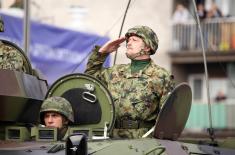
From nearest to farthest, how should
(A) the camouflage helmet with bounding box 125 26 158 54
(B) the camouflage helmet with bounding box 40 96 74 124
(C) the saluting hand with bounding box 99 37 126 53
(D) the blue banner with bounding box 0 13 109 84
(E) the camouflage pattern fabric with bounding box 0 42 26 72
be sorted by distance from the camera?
(B) the camouflage helmet with bounding box 40 96 74 124 < (E) the camouflage pattern fabric with bounding box 0 42 26 72 < (A) the camouflage helmet with bounding box 125 26 158 54 < (C) the saluting hand with bounding box 99 37 126 53 < (D) the blue banner with bounding box 0 13 109 84

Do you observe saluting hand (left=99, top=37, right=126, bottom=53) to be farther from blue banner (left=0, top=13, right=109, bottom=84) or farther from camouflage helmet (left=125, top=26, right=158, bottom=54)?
blue banner (left=0, top=13, right=109, bottom=84)

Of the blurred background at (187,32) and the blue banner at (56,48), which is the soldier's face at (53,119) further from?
the blurred background at (187,32)

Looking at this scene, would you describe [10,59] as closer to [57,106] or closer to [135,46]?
[57,106]

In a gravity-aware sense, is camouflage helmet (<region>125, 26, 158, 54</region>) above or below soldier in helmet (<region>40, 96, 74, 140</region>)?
above

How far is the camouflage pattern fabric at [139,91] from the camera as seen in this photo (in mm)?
10844

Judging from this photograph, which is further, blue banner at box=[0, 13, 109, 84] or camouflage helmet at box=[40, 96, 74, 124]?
blue banner at box=[0, 13, 109, 84]

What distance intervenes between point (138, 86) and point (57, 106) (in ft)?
3.79

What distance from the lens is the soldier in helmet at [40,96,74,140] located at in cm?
1012

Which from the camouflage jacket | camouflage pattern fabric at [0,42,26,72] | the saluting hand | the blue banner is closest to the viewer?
camouflage pattern fabric at [0,42,26,72]

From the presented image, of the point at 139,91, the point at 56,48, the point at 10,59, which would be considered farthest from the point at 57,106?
the point at 56,48

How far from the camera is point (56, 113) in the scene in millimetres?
10188

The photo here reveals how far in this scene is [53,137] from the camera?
31.9 feet

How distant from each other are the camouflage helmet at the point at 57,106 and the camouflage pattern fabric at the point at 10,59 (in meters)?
0.71

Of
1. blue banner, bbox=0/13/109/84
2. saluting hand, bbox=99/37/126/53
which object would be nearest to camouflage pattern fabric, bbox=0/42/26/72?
saluting hand, bbox=99/37/126/53
